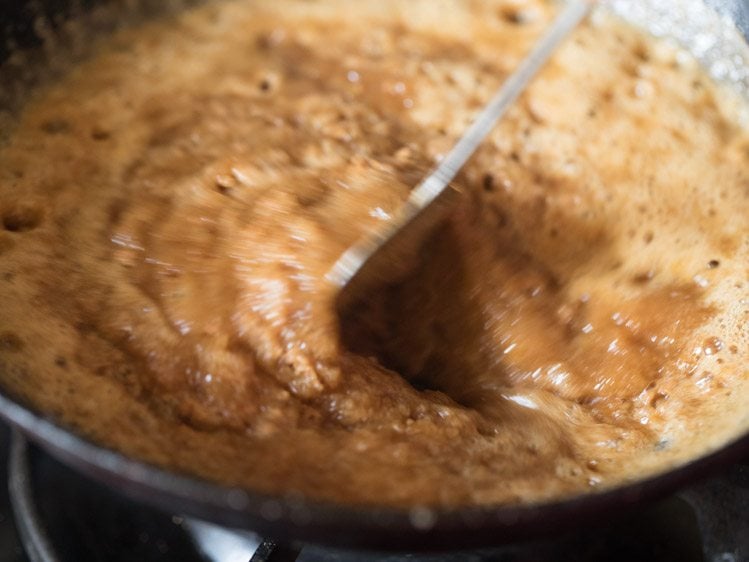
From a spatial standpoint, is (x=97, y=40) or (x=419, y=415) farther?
(x=97, y=40)

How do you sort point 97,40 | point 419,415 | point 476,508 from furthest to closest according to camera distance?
point 97,40, point 419,415, point 476,508

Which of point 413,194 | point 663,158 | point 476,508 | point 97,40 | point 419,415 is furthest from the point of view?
point 97,40

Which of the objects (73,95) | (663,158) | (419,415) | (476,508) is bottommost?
(73,95)

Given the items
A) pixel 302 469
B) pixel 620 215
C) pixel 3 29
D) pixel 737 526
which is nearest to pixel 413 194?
pixel 620 215

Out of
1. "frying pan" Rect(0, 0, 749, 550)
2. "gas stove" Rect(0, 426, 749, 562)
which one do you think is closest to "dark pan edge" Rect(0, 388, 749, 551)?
"frying pan" Rect(0, 0, 749, 550)

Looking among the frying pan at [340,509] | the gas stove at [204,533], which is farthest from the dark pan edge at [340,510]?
the gas stove at [204,533]

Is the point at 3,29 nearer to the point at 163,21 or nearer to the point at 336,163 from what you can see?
the point at 163,21

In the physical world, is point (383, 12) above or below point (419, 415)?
above

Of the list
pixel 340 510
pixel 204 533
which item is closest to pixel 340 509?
pixel 340 510
